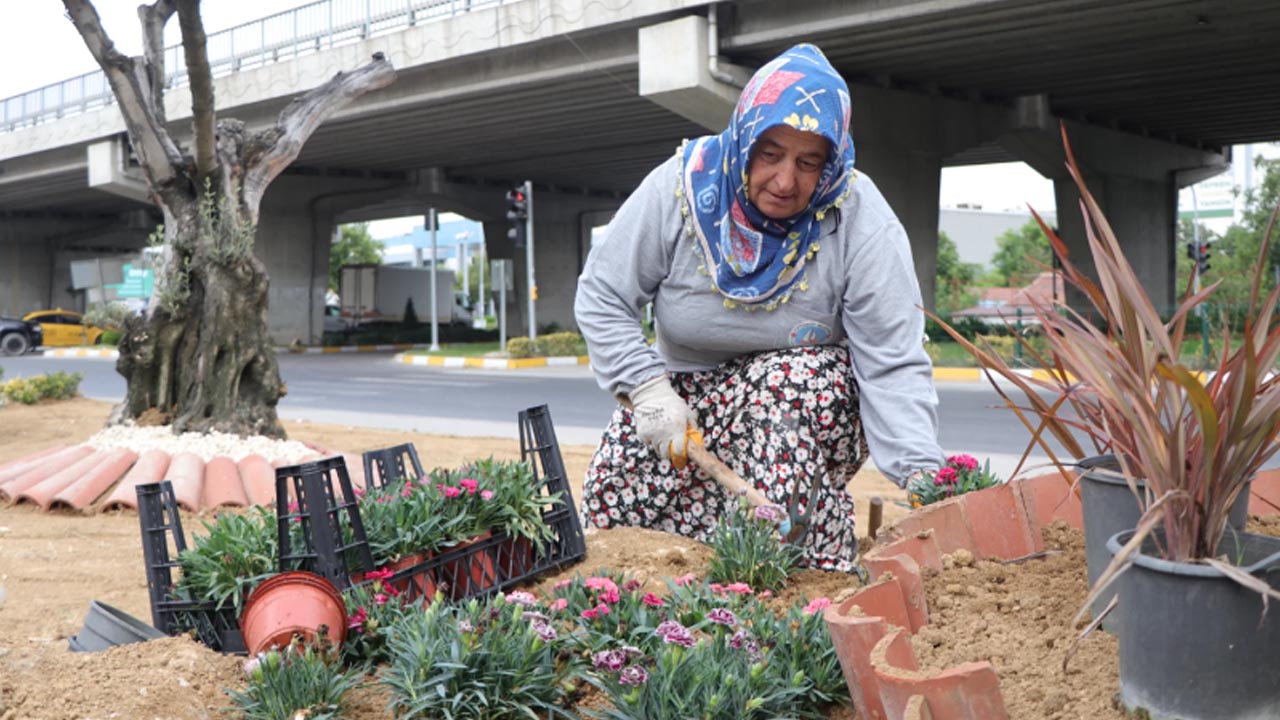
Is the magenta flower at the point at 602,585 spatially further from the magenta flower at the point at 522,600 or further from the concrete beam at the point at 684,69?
the concrete beam at the point at 684,69

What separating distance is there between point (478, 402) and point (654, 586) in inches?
420

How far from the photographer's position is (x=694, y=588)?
85.7 inches

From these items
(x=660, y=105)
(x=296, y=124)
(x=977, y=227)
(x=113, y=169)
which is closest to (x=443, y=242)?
(x=977, y=227)

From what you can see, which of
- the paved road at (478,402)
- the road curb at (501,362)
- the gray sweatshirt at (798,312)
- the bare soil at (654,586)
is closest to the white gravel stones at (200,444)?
the bare soil at (654,586)

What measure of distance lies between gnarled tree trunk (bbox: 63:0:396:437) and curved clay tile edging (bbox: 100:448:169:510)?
23.2 inches

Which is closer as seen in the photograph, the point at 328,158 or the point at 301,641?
the point at 301,641

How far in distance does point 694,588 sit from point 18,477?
16.1ft

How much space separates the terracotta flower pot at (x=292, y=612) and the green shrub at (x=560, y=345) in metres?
19.7

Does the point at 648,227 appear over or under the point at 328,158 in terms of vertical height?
under

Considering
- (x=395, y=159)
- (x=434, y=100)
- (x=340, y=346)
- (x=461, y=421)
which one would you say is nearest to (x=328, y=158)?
(x=395, y=159)

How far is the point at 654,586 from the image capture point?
251 centimetres

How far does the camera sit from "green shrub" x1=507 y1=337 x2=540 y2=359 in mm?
21484

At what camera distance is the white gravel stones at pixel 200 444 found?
6113 mm

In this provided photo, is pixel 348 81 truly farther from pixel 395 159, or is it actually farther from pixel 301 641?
pixel 395 159
